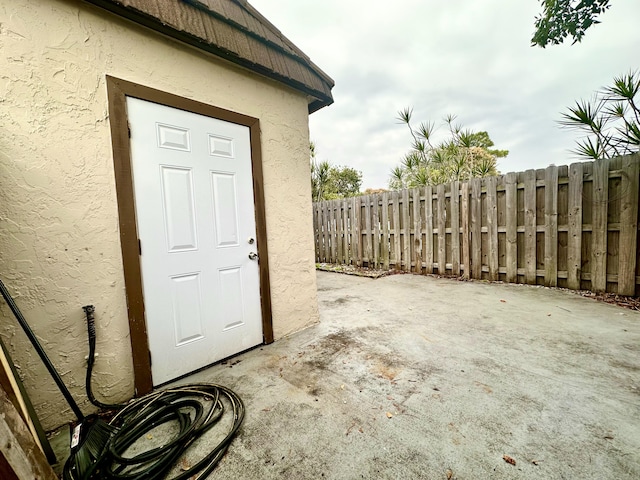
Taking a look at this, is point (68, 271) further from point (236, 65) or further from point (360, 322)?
point (360, 322)

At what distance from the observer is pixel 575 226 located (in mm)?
3660

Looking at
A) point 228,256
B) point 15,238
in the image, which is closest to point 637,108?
point 228,256

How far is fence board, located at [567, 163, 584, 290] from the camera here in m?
3.61

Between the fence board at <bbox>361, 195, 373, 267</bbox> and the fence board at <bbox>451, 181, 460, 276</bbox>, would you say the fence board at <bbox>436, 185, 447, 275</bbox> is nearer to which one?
the fence board at <bbox>451, 181, 460, 276</bbox>

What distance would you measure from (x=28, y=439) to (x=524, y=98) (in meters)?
11.3

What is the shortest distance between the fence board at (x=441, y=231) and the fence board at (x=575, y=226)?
1798mm

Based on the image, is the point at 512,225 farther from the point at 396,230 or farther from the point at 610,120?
the point at 396,230

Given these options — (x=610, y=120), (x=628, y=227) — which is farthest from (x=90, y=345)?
(x=610, y=120)

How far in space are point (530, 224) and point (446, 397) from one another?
3820mm

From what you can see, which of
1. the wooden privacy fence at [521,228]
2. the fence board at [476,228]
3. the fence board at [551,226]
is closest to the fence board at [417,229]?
the wooden privacy fence at [521,228]

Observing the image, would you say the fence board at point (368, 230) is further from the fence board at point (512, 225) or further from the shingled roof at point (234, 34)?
the shingled roof at point (234, 34)

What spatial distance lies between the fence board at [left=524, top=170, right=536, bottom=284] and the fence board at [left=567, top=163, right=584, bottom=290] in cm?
41

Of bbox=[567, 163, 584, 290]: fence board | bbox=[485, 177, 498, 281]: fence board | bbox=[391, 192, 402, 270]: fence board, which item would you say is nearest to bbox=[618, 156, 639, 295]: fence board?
bbox=[567, 163, 584, 290]: fence board

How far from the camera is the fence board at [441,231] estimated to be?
4.96 m
